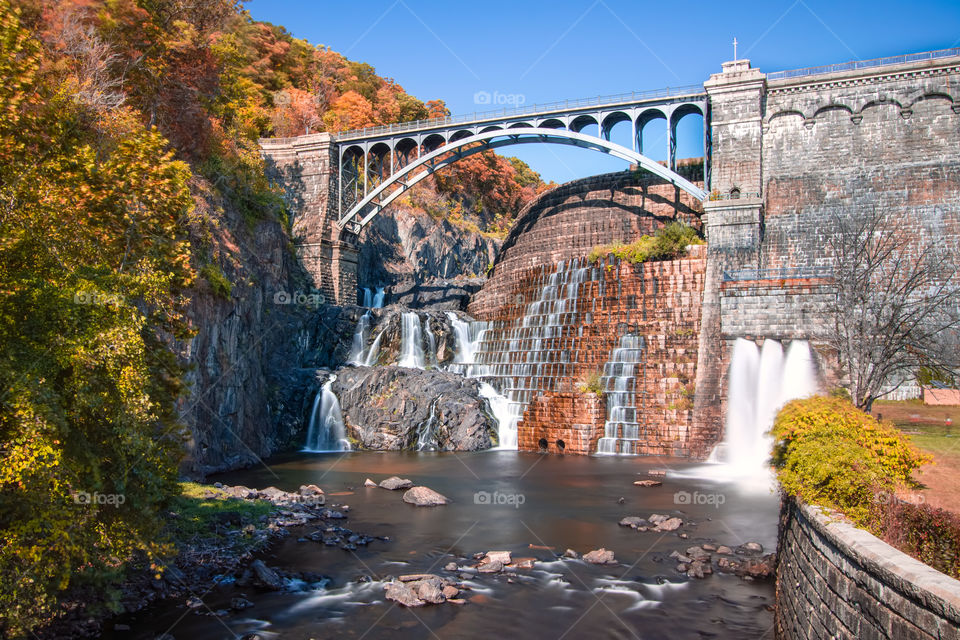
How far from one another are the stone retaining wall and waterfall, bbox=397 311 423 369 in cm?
2826

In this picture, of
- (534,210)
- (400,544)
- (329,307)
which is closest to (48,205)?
(400,544)

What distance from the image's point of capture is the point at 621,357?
3081 cm

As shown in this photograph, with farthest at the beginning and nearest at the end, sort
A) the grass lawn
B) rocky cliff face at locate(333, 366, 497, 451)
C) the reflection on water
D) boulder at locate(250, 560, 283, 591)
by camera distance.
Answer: rocky cliff face at locate(333, 366, 497, 451), boulder at locate(250, 560, 283, 591), the reflection on water, the grass lawn

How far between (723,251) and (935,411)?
11605mm

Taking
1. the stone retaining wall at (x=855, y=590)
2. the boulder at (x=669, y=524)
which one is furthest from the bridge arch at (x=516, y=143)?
the stone retaining wall at (x=855, y=590)

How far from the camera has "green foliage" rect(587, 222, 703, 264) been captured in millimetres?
34000

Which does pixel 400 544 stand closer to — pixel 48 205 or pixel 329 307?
pixel 48 205

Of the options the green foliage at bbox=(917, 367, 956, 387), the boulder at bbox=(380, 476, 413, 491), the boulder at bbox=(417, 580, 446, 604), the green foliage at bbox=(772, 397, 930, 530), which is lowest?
the boulder at bbox=(380, 476, 413, 491)

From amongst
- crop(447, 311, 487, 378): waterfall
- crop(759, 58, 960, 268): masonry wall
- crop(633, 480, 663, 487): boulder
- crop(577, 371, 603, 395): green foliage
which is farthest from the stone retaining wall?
crop(447, 311, 487, 378): waterfall

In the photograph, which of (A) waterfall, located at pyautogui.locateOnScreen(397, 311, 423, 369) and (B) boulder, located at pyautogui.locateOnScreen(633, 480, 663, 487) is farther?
(A) waterfall, located at pyautogui.locateOnScreen(397, 311, 423, 369)

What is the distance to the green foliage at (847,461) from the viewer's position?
885cm

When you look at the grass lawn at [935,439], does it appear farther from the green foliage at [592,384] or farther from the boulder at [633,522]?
the green foliage at [592,384]

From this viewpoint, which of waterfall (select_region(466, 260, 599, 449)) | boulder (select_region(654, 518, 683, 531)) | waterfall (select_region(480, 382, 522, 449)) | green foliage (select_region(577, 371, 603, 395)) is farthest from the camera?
waterfall (select_region(466, 260, 599, 449))

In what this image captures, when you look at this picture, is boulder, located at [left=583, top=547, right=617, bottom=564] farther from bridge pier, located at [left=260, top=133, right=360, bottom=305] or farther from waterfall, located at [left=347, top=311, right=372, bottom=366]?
bridge pier, located at [left=260, top=133, right=360, bottom=305]
